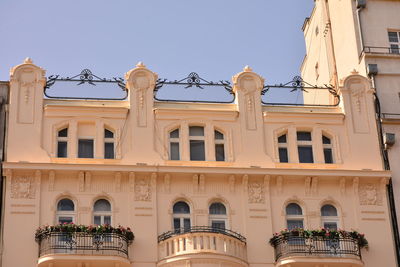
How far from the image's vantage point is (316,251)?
129ft

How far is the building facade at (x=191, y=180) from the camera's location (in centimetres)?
3875

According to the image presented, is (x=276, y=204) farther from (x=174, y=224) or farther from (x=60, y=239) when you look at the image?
(x=60, y=239)

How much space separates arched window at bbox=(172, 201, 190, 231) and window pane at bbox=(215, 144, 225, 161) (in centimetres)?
264

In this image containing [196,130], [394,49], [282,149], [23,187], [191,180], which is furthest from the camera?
[394,49]

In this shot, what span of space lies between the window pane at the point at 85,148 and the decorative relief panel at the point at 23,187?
2.51 metres

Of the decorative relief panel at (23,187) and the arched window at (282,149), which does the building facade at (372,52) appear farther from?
the decorative relief panel at (23,187)

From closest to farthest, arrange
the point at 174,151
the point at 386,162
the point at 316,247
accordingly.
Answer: the point at 316,247, the point at 174,151, the point at 386,162

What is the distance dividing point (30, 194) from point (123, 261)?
15.9 feet

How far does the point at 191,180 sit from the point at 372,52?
10.8 meters

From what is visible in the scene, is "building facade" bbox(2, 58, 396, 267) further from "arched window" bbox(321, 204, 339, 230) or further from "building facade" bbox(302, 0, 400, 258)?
"building facade" bbox(302, 0, 400, 258)

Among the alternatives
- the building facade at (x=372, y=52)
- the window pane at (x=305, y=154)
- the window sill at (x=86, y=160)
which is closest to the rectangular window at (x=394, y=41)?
the building facade at (x=372, y=52)

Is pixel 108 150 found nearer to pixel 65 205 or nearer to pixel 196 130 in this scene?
pixel 65 205

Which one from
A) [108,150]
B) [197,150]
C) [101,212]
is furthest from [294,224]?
[108,150]

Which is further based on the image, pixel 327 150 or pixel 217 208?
pixel 327 150
